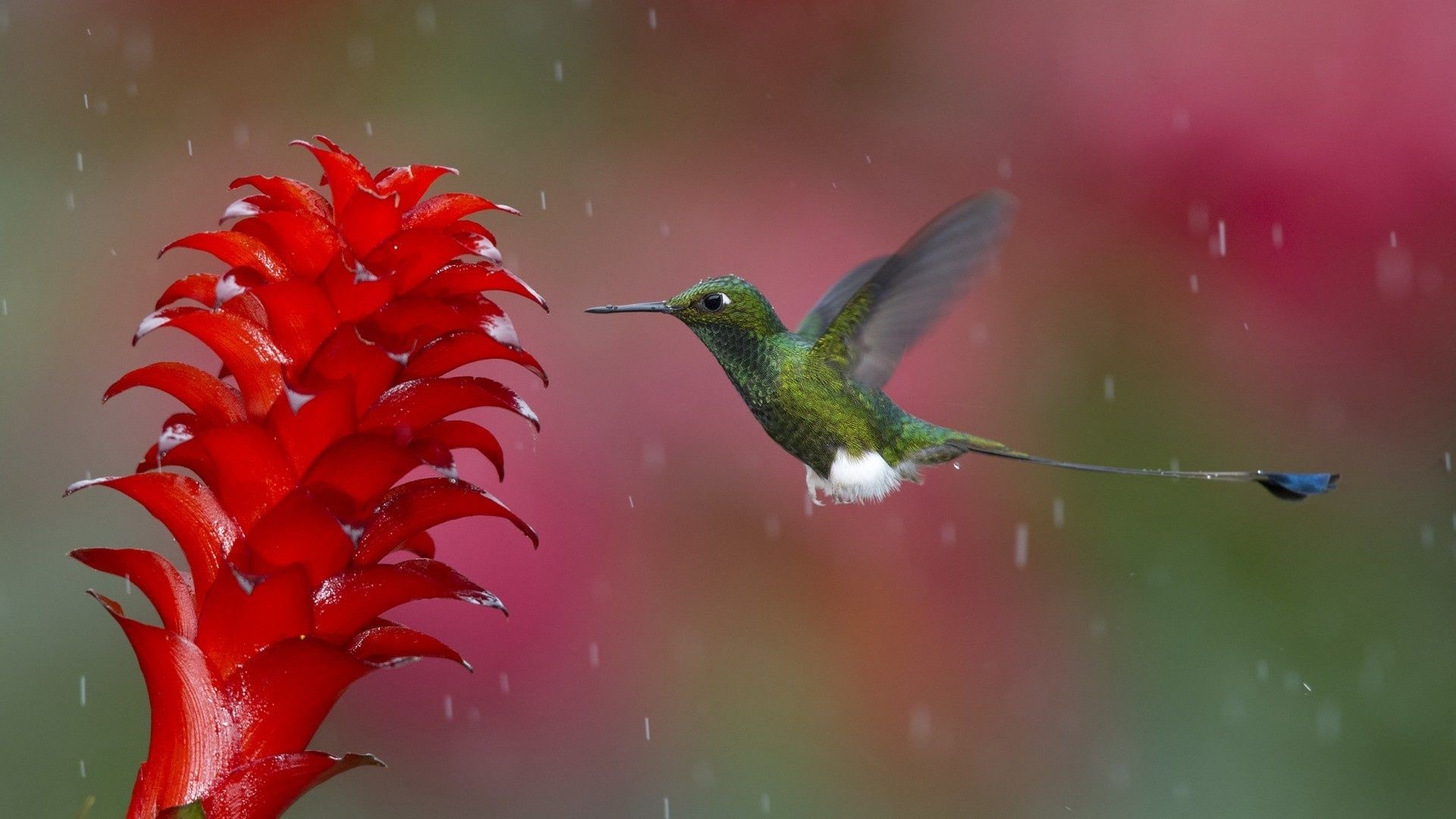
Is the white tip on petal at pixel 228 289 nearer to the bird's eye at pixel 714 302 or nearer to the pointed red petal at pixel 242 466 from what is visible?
the pointed red petal at pixel 242 466

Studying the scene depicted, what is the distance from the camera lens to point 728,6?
11.9ft

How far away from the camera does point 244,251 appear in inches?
34.7

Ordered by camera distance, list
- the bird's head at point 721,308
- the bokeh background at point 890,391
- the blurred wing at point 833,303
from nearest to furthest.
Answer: the bird's head at point 721,308 → the blurred wing at point 833,303 → the bokeh background at point 890,391

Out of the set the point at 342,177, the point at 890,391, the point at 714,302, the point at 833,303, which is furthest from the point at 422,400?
the point at 890,391

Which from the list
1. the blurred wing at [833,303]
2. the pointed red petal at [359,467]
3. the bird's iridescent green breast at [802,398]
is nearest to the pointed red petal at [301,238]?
the pointed red petal at [359,467]

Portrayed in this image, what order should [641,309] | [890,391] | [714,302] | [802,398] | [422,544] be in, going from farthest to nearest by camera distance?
[890,391] < [802,398] < [714,302] < [641,309] < [422,544]

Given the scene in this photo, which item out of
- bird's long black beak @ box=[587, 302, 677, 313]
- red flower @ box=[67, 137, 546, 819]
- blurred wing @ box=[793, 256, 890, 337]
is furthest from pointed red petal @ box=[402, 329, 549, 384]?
blurred wing @ box=[793, 256, 890, 337]

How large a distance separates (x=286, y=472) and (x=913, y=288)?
104cm

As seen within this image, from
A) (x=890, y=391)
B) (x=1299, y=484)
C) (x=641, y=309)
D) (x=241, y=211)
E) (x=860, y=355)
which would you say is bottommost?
(x=890, y=391)

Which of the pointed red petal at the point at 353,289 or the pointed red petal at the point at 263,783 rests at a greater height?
the pointed red petal at the point at 353,289

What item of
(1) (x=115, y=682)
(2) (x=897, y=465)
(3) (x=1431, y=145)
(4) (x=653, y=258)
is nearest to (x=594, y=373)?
(4) (x=653, y=258)

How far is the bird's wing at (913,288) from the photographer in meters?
1.67

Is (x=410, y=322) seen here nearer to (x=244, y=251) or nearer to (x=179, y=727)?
(x=244, y=251)

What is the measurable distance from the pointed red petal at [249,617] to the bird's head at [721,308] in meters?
0.70
